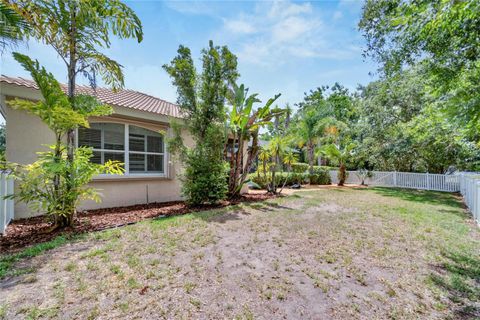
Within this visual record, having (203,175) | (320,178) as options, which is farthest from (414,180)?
(203,175)

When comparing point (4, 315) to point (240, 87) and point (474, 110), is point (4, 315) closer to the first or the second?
point (474, 110)

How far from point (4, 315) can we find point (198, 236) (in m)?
3.11

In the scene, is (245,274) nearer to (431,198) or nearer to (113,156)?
(113,156)

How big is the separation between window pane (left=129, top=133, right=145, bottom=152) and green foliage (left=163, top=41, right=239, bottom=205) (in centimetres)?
151

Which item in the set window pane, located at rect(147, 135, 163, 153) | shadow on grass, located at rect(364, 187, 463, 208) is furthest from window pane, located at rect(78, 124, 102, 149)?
shadow on grass, located at rect(364, 187, 463, 208)

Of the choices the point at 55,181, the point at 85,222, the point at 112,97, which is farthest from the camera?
the point at 112,97

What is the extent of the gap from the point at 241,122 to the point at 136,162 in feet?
14.7

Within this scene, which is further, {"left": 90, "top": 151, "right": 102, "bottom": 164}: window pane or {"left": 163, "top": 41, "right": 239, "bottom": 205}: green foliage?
{"left": 163, "top": 41, "right": 239, "bottom": 205}: green foliage

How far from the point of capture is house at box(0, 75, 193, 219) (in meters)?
6.13

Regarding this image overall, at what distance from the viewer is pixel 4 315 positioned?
8.02 ft

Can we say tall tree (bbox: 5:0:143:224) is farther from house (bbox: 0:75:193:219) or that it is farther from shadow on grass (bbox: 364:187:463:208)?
shadow on grass (bbox: 364:187:463:208)

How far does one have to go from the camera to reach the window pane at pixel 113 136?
26.6ft

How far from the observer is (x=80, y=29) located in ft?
17.5

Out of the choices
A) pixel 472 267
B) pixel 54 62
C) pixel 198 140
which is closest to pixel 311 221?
pixel 472 267
